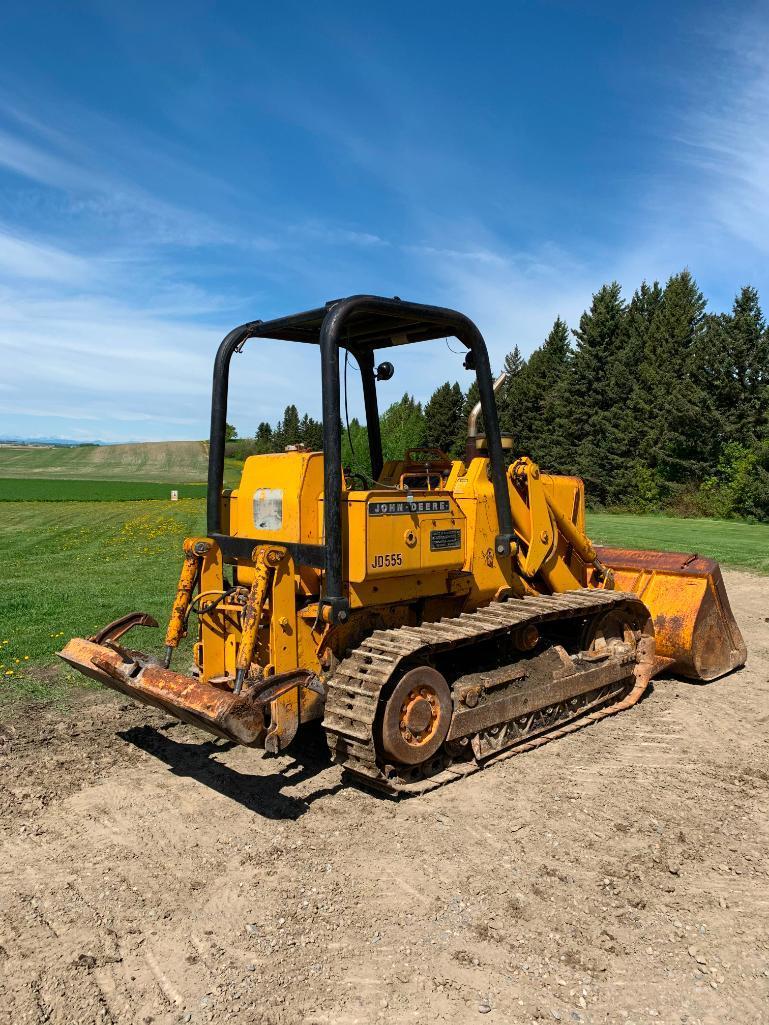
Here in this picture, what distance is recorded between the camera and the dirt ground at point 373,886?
3.51m

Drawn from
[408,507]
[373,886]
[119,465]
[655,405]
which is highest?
[655,405]

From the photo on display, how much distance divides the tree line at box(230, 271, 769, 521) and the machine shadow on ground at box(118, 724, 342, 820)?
29.8m

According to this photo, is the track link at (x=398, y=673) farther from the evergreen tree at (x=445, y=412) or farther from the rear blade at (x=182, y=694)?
the evergreen tree at (x=445, y=412)

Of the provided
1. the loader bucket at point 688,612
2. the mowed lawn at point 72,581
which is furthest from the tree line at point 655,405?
the loader bucket at point 688,612

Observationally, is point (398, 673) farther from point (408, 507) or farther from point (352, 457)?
point (352, 457)

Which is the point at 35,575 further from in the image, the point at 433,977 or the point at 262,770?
the point at 433,977

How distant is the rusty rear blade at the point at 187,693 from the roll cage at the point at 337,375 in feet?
2.74

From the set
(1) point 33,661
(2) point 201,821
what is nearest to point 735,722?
(2) point 201,821

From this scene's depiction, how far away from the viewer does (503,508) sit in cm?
667

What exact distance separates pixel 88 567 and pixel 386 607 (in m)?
12.5

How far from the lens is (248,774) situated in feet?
19.6

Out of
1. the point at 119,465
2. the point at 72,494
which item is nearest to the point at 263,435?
the point at 119,465

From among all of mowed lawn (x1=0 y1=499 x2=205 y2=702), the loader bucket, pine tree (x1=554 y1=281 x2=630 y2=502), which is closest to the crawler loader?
the loader bucket

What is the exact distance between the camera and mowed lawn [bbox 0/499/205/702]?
9406 millimetres
